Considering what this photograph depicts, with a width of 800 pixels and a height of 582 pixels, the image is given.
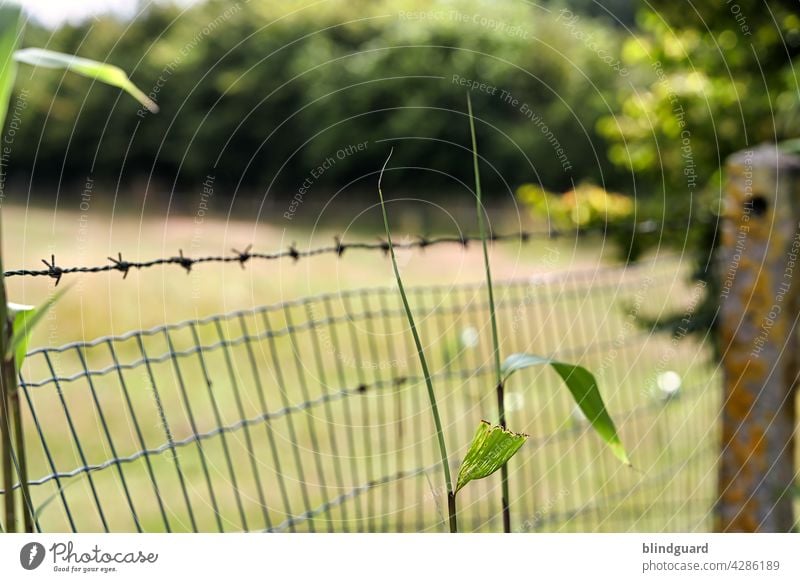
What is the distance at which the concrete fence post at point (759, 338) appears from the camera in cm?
187

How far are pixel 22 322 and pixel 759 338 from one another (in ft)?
5.20

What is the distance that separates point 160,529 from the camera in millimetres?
4340

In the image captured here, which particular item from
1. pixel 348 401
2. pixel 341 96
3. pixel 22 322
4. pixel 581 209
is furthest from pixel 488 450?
pixel 341 96

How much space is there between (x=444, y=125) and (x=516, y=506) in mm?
10068

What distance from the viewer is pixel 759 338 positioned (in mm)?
1898

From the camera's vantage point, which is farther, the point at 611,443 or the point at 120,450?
the point at 120,450

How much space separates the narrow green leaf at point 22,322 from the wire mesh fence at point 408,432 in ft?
0.65

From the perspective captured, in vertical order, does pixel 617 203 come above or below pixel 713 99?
below

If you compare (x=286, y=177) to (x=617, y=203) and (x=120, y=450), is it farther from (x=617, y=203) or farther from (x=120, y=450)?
(x=617, y=203)

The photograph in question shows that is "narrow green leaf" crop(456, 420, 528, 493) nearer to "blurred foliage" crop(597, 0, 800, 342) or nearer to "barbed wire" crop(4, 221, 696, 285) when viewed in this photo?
"barbed wire" crop(4, 221, 696, 285)

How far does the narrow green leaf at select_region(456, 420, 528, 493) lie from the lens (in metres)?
0.90
